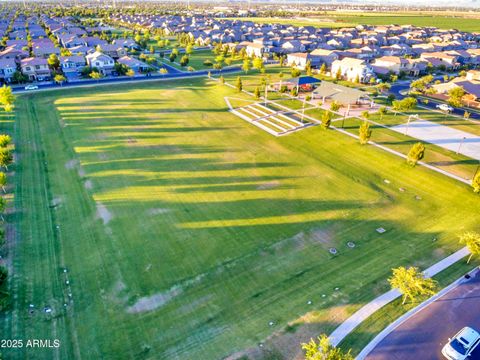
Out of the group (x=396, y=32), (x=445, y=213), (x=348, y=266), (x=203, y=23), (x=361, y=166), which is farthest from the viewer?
(x=203, y=23)

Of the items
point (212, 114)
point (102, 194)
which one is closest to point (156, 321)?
point (102, 194)

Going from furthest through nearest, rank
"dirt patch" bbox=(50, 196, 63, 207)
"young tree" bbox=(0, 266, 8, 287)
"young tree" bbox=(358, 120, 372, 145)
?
"young tree" bbox=(358, 120, 372, 145), "dirt patch" bbox=(50, 196, 63, 207), "young tree" bbox=(0, 266, 8, 287)

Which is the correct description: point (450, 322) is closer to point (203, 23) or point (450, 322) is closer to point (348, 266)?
point (348, 266)

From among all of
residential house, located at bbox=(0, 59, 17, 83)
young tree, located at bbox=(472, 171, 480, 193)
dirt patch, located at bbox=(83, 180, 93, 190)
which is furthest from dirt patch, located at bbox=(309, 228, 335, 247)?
residential house, located at bbox=(0, 59, 17, 83)

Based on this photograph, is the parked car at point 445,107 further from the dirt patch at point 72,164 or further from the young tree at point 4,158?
the young tree at point 4,158

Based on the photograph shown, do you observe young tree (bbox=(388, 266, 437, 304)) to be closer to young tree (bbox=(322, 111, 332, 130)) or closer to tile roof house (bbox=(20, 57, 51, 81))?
young tree (bbox=(322, 111, 332, 130))

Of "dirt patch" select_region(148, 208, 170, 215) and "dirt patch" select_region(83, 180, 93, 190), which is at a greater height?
"dirt patch" select_region(83, 180, 93, 190)
